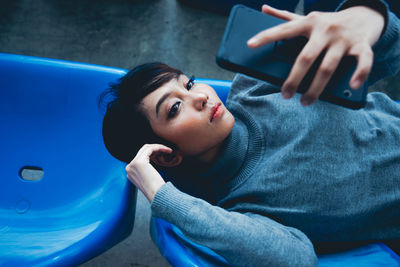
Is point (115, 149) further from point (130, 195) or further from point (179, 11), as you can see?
point (179, 11)

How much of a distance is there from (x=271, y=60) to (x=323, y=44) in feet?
0.30

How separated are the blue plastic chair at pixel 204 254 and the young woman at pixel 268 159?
38 mm

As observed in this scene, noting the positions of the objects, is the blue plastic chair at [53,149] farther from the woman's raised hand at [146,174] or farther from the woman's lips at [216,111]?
the woman's lips at [216,111]

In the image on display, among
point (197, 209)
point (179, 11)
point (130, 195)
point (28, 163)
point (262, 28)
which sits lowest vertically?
point (28, 163)

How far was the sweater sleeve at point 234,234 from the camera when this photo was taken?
1.87ft

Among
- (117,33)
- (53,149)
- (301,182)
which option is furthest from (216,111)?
(117,33)

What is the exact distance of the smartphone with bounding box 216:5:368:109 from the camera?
49 cm

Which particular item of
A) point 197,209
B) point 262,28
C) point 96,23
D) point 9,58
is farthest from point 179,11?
point 197,209

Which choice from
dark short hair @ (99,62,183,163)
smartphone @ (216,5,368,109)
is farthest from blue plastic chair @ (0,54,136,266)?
smartphone @ (216,5,368,109)

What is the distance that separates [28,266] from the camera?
2.19 feet

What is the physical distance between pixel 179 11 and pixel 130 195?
3.83ft

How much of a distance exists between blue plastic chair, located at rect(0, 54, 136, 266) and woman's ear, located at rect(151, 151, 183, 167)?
0.44 feet

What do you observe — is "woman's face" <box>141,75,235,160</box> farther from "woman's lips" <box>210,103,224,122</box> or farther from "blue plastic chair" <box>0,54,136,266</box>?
"blue plastic chair" <box>0,54,136,266</box>

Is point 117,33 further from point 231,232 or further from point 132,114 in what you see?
point 231,232
